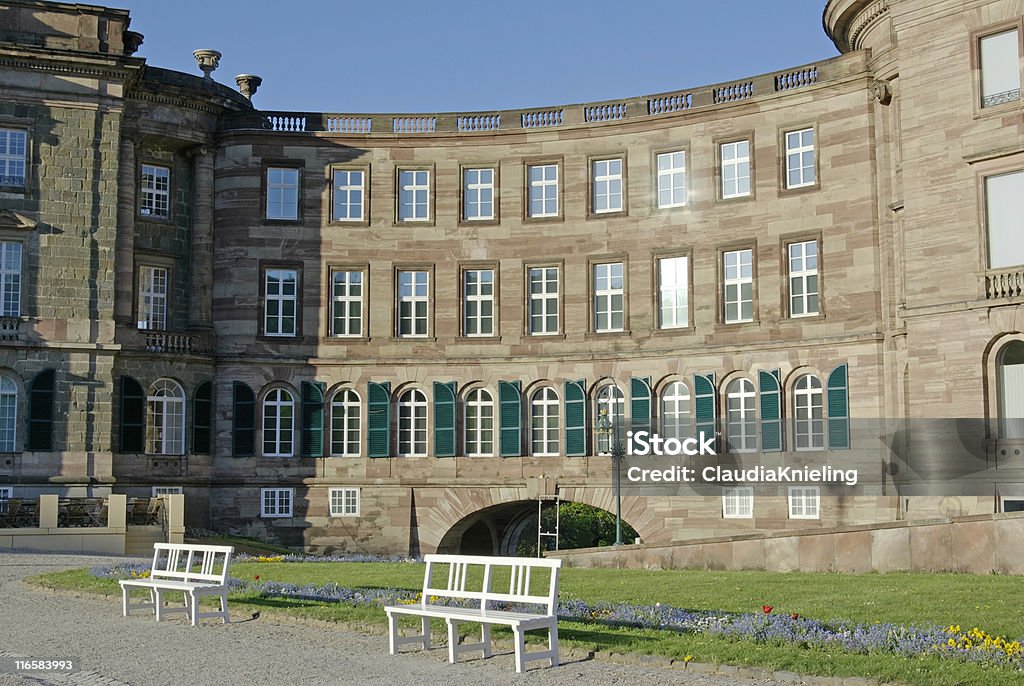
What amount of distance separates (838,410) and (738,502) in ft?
13.3

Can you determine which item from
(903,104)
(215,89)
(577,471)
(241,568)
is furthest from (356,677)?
(215,89)

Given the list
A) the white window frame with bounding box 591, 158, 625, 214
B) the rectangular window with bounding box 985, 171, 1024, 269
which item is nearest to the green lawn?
the rectangular window with bounding box 985, 171, 1024, 269

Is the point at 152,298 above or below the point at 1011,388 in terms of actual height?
above

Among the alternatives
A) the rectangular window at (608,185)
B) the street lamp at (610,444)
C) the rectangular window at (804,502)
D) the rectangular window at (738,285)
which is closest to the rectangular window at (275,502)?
the street lamp at (610,444)

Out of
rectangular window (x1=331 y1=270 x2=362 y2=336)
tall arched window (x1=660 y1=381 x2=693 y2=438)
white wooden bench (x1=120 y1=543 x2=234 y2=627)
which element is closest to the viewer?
white wooden bench (x1=120 y1=543 x2=234 y2=627)

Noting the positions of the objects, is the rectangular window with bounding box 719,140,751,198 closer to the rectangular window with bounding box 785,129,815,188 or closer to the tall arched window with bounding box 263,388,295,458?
the rectangular window with bounding box 785,129,815,188

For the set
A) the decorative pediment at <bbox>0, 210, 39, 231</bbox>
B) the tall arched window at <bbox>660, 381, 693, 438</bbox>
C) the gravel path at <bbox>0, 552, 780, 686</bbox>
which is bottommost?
the gravel path at <bbox>0, 552, 780, 686</bbox>

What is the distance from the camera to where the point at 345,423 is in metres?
44.8

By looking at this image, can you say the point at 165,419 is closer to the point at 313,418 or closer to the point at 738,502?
the point at 313,418

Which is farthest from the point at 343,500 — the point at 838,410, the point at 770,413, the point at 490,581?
the point at 490,581

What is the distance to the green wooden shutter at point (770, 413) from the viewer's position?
39.8m

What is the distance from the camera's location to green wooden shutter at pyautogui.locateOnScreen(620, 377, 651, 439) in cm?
4212

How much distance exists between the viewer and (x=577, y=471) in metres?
42.8

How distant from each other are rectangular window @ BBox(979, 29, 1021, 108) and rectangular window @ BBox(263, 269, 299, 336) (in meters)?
22.1
